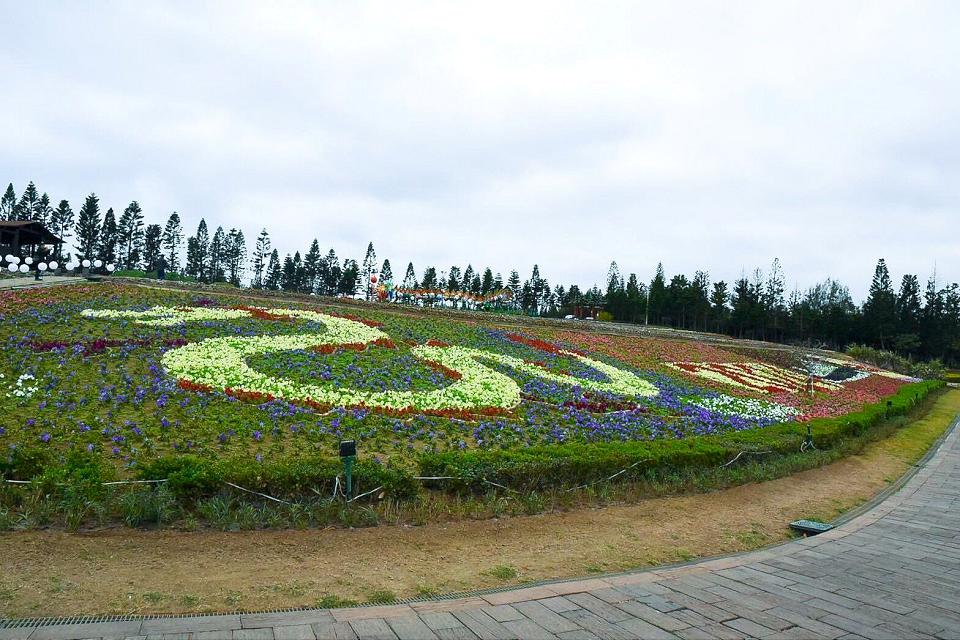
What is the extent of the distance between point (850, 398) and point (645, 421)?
16417 millimetres

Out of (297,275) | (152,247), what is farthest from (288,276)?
(152,247)

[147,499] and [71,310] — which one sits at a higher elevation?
[71,310]

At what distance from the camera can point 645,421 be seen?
13.0 metres

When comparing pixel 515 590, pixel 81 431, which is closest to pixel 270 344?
pixel 81 431

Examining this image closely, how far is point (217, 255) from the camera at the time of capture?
3172 inches

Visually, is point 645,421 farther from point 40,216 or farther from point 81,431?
point 40,216

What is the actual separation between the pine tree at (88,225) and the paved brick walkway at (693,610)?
77216 mm

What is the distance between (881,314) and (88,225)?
97590 mm

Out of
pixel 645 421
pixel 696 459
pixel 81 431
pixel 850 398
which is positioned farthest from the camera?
pixel 850 398

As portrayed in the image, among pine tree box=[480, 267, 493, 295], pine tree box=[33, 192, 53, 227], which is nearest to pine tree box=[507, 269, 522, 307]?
pine tree box=[480, 267, 493, 295]

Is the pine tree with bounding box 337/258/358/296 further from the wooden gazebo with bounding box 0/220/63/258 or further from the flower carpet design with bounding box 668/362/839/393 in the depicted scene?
the flower carpet design with bounding box 668/362/839/393

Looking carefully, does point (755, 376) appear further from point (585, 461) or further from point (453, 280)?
point (453, 280)

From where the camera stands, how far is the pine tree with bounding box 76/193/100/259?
66062 millimetres

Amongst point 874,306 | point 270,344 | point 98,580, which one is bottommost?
point 98,580
